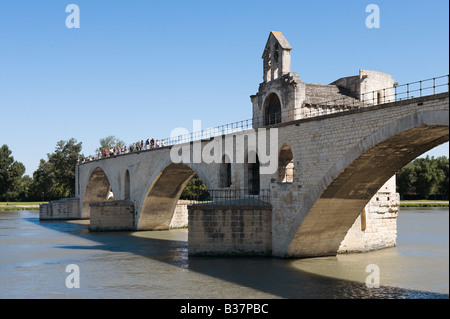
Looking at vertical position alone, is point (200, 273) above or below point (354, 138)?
below

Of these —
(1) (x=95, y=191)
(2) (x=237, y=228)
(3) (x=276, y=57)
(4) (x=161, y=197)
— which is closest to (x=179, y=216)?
(4) (x=161, y=197)

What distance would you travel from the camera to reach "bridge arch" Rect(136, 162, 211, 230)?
3559cm

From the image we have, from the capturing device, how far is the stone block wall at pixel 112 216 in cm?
3681

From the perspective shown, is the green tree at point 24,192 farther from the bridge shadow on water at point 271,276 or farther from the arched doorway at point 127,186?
the bridge shadow on water at point 271,276

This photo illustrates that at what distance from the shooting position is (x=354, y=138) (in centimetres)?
1777

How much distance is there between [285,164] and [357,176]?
4.66 meters

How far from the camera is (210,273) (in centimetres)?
1869

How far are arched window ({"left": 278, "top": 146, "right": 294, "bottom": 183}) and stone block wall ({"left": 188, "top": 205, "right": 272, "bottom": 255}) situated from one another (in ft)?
6.23

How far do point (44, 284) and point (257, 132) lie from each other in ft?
37.4

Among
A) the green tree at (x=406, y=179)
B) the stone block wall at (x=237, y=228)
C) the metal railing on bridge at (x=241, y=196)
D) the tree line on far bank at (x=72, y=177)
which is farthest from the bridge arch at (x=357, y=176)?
the green tree at (x=406, y=179)

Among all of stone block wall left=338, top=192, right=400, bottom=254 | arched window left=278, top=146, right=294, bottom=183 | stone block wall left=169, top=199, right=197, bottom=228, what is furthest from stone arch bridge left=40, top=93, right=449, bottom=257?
stone block wall left=169, top=199, right=197, bottom=228

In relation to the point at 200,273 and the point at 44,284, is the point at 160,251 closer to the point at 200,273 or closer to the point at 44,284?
the point at 200,273

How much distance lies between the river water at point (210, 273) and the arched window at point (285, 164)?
3.90m
